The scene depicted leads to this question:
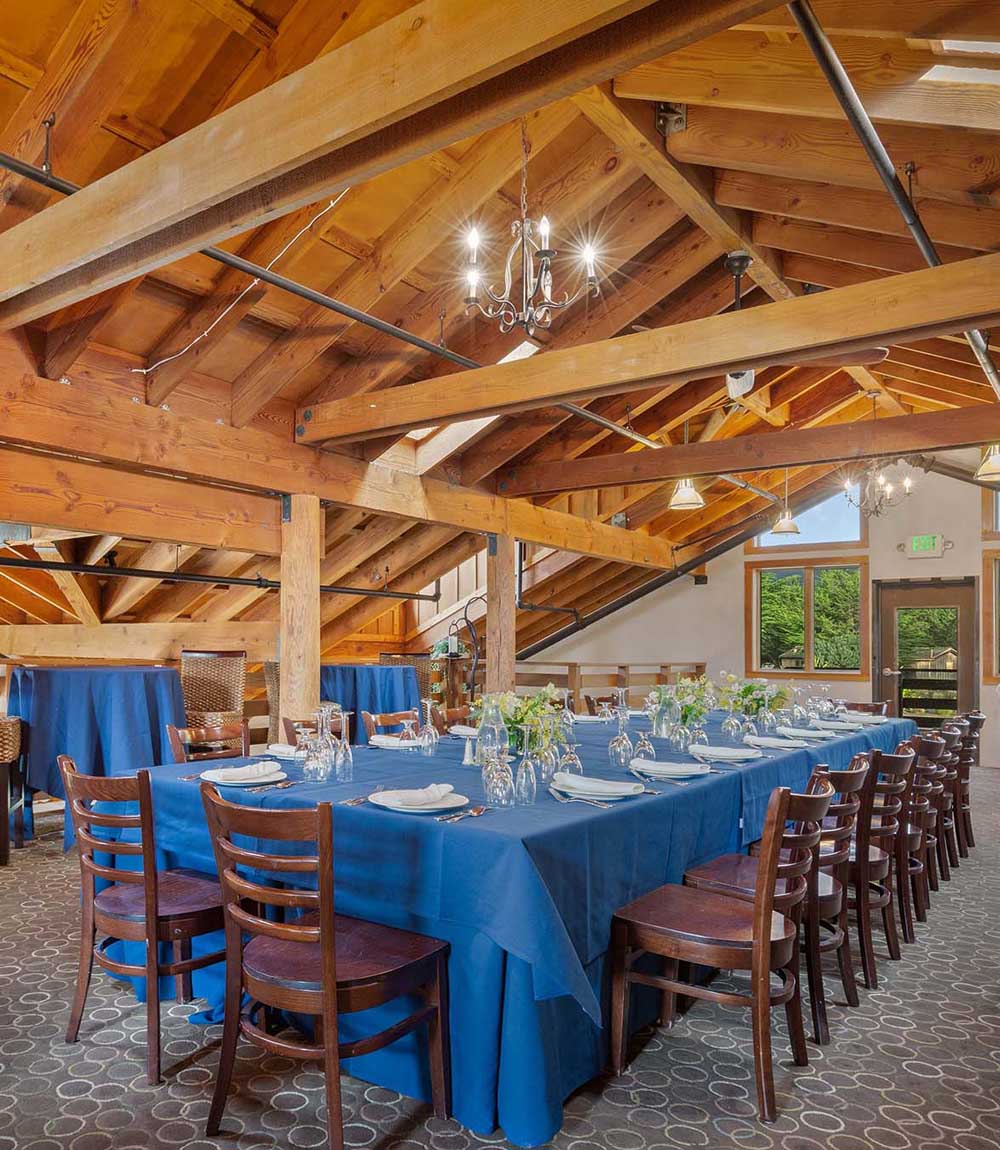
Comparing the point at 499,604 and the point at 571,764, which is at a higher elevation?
the point at 499,604

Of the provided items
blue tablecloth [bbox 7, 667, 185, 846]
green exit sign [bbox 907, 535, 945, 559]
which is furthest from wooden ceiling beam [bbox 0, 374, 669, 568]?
green exit sign [bbox 907, 535, 945, 559]

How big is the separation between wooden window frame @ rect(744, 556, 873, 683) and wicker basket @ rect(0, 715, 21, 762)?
9131 millimetres

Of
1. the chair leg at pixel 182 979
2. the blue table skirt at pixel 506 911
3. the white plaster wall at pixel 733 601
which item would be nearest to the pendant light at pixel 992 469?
the white plaster wall at pixel 733 601

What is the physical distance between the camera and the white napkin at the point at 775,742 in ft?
14.0

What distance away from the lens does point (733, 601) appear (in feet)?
39.5

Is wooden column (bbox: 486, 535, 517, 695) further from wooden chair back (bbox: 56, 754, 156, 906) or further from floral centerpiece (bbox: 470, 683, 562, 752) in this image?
wooden chair back (bbox: 56, 754, 156, 906)

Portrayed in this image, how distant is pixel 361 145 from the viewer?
257cm

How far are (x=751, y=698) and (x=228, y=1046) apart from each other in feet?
11.8

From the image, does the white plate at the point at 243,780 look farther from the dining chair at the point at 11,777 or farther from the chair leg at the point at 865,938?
the dining chair at the point at 11,777

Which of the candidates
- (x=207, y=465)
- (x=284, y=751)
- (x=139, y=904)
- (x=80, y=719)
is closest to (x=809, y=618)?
(x=207, y=465)

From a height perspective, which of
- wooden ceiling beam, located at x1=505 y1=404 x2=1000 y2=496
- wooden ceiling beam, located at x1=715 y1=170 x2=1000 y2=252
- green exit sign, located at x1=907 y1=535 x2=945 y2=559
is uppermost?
wooden ceiling beam, located at x1=715 y1=170 x2=1000 y2=252

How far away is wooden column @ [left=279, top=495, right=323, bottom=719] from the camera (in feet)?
19.6

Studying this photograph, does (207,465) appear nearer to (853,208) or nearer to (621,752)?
(621,752)

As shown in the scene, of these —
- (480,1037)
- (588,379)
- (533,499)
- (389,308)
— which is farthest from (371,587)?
(480,1037)
